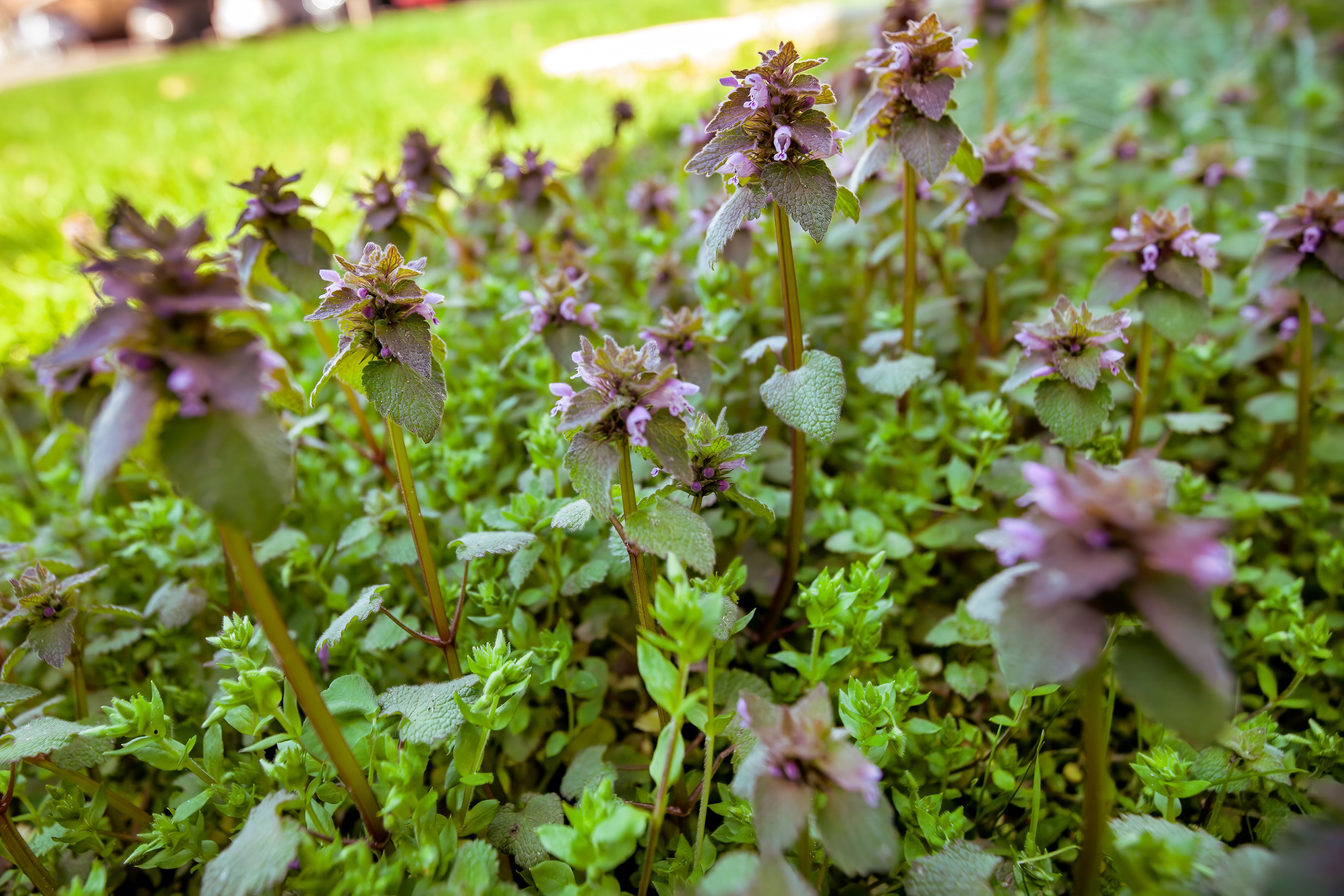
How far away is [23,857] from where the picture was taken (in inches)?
43.6

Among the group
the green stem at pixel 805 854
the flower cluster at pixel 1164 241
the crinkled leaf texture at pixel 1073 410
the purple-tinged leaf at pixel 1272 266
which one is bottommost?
the green stem at pixel 805 854

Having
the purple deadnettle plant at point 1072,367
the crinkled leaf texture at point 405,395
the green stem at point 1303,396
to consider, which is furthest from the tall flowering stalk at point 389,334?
the green stem at point 1303,396

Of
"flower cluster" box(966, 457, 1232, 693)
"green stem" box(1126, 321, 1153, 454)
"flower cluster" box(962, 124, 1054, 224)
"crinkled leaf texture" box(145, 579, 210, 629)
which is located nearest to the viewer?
"flower cluster" box(966, 457, 1232, 693)

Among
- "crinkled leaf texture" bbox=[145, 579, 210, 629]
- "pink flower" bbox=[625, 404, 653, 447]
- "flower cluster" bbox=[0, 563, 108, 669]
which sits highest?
"pink flower" bbox=[625, 404, 653, 447]

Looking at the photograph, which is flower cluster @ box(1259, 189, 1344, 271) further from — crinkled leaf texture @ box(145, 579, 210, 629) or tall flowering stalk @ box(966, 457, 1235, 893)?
crinkled leaf texture @ box(145, 579, 210, 629)

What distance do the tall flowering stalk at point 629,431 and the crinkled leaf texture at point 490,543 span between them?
0.61ft

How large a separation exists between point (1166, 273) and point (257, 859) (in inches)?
69.4

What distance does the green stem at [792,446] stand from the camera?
4.14 ft

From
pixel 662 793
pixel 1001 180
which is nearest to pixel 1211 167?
pixel 1001 180

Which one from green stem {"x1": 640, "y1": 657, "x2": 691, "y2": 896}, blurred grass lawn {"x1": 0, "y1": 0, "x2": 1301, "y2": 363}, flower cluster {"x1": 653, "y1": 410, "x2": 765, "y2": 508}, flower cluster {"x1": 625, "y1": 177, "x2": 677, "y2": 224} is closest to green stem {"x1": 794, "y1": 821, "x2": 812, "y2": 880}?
green stem {"x1": 640, "y1": 657, "x2": 691, "y2": 896}

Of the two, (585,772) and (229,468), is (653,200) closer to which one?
(585,772)

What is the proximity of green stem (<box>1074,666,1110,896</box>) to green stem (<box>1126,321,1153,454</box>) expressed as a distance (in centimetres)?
86

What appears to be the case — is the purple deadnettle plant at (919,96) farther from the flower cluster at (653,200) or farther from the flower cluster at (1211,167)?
the flower cluster at (1211,167)

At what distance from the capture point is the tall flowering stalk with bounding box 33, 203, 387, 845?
0.73 metres
